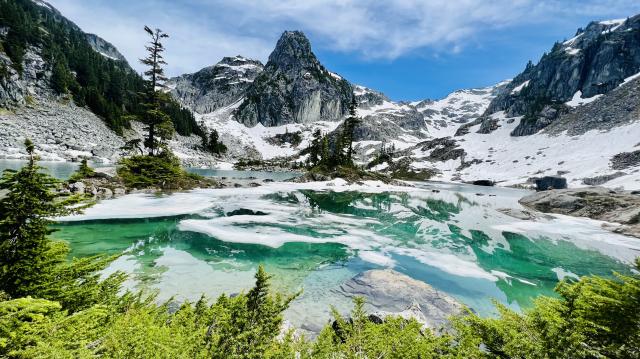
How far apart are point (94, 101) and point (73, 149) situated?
134ft

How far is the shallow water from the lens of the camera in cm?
1256

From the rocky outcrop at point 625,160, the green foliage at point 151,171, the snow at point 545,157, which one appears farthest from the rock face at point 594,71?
the green foliage at point 151,171

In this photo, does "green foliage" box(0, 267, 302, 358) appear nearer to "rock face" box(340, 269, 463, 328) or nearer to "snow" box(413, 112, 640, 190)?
"rock face" box(340, 269, 463, 328)

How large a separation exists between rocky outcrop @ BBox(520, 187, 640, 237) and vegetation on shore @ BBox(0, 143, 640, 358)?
32878mm

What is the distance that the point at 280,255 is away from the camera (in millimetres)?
16203

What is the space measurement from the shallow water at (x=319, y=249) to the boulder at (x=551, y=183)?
7347 cm

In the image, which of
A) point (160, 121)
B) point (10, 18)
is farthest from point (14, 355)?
point (10, 18)

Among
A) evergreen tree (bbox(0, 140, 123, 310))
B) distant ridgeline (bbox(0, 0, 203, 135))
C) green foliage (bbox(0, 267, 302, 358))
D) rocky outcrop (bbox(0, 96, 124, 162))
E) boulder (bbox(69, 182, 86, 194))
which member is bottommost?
boulder (bbox(69, 182, 86, 194))

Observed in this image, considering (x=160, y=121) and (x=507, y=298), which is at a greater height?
(x=160, y=121)

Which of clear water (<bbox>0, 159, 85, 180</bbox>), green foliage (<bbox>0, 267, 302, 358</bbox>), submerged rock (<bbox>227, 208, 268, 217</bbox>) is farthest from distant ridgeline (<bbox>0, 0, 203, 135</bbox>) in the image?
green foliage (<bbox>0, 267, 302, 358</bbox>)

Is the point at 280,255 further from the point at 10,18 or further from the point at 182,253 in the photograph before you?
the point at 10,18

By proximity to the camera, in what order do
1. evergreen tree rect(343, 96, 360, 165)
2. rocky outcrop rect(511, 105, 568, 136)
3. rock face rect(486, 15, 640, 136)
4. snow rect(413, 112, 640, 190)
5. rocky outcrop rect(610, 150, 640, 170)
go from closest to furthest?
evergreen tree rect(343, 96, 360, 165), rocky outcrop rect(610, 150, 640, 170), snow rect(413, 112, 640, 190), rocky outcrop rect(511, 105, 568, 136), rock face rect(486, 15, 640, 136)

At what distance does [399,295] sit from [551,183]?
10461 cm

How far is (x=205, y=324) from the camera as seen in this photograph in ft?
17.5
